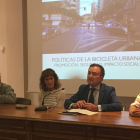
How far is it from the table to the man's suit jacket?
0.10 meters

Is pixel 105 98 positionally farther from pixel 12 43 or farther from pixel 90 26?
pixel 12 43

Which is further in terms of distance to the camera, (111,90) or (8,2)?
(8,2)

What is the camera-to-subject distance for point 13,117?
82.2 inches

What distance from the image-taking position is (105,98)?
2.41m

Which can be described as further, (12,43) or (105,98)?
(12,43)

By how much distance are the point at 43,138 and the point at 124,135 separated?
2.55 feet

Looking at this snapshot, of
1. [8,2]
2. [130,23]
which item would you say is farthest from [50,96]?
[8,2]

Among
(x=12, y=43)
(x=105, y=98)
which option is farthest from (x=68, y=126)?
(x=12, y=43)

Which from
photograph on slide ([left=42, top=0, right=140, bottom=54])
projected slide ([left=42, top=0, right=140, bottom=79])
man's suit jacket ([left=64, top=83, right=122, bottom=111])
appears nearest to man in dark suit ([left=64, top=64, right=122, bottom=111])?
man's suit jacket ([left=64, top=83, right=122, bottom=111])

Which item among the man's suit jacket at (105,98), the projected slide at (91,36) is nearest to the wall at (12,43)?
the projected slide at (91,36)

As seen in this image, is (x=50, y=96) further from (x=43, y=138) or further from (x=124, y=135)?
(x=124, y=135)

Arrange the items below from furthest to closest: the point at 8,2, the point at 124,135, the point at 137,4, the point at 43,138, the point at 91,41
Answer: the point at 8,2, the point at 91,41, the point at 137,4, the point at 43,138, the point at 124,135

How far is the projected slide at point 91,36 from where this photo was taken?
11.4 ft

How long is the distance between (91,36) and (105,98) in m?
1.62
